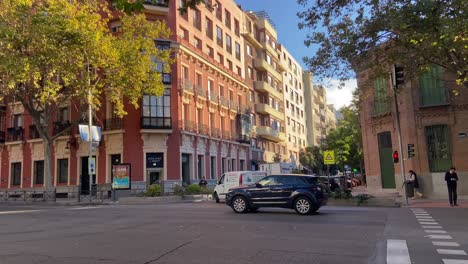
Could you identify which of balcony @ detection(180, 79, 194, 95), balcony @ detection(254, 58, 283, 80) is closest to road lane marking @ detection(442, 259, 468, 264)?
balcony @ detection(180, 79, 194, 95)

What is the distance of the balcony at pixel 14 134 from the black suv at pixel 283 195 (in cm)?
3039

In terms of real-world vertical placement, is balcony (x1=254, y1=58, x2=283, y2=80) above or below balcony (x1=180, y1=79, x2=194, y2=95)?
above

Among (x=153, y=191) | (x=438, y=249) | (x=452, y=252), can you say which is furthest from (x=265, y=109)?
(x=452, y=252)

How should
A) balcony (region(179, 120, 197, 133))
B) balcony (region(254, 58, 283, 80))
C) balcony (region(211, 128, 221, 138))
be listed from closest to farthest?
balcony (region(179, 120, 197, 133)), balcony (region(211, 128, 221, 138)), balcony (region(254, 58, 283, 80))

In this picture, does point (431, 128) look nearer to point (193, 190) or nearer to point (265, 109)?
point (193, 190)

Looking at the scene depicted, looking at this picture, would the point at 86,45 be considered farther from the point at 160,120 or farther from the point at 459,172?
the point at 459,172

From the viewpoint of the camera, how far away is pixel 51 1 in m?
26.4

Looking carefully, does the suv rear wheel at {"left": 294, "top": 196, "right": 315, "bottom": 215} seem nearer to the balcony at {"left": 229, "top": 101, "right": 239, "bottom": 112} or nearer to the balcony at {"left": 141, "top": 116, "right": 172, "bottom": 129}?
the balcony at {"left": 141, "top": 116, "right": 172, "bottom": 129}

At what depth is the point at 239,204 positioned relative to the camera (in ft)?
54.3

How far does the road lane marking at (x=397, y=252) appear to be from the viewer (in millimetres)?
7234

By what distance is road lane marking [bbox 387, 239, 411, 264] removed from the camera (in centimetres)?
723

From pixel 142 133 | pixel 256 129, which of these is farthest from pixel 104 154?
pixel 256 129

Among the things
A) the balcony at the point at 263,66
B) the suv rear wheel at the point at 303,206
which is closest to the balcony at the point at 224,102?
the balcony at the point at 263,66

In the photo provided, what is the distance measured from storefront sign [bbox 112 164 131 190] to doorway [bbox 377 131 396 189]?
17.1 metres
